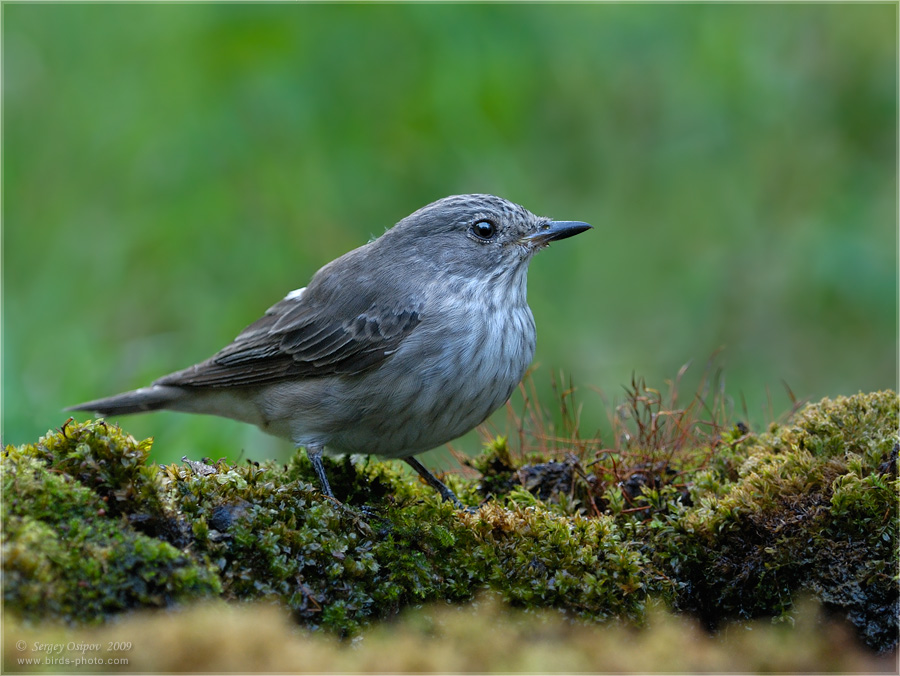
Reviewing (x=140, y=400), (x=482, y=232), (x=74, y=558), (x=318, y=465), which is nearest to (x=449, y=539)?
(x=318, y=465)

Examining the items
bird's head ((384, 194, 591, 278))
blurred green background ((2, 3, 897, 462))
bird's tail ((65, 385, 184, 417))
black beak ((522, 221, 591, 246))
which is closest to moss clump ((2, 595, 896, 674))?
bird's head ((384, 194, 591, 278))

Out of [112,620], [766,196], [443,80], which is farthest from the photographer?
[766,196]

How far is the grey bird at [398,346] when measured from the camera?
4.33 meters

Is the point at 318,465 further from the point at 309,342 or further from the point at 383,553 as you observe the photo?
the point at 383,553

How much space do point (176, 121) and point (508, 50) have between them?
9.09ft

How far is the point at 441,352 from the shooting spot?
14.2ft

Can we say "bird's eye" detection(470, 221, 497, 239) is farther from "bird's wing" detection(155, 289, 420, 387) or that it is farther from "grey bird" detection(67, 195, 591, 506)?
"bird's wing" detection(155, 289, 420, 387)

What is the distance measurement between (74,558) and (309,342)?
233 centimetres

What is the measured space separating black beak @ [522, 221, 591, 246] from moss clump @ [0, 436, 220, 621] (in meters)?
2.85

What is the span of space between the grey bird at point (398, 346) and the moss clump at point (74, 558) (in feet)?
4.77

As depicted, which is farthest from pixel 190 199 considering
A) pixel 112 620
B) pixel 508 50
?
pixel 112 620

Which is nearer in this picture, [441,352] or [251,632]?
[251,632]

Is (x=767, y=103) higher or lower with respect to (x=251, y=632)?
higher

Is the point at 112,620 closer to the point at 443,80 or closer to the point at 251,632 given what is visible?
the point at 251,632
